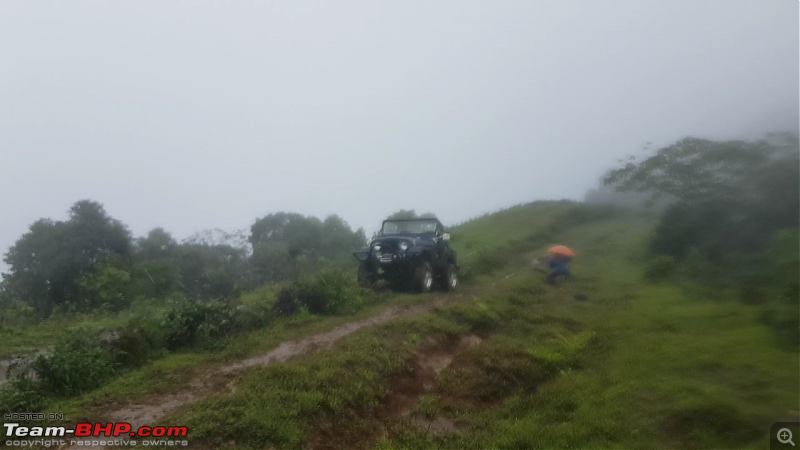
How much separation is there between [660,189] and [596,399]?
33.2ft

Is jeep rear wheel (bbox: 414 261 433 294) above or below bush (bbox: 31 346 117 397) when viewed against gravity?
below

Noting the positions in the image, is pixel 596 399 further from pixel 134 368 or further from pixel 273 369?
pixel 134 368

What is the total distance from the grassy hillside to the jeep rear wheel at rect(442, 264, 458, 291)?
96.0 inches

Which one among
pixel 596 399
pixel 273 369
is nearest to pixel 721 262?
pixel 596 399

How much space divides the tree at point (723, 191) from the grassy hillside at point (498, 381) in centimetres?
159

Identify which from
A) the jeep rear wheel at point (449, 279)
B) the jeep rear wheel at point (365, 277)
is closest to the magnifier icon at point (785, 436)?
the jeep rear wheel at point (365, 277)

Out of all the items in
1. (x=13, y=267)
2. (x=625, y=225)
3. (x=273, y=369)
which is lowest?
(x=625, y=225)

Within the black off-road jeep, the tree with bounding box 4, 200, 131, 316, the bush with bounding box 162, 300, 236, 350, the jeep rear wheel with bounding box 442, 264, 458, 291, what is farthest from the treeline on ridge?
the bush with bounding box 162, 300, 236, 350

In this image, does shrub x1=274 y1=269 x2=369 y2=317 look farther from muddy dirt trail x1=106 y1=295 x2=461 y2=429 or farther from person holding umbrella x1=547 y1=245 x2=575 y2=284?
person holding umbrella x1=547 y1=245 x2=575 y2=284

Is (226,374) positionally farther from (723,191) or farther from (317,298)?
(723,191)

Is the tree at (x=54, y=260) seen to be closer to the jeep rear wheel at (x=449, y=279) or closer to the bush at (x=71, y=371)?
the bush at (x=71, y=371)

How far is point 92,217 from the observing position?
19.6m

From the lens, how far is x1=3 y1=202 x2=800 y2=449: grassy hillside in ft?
19.3

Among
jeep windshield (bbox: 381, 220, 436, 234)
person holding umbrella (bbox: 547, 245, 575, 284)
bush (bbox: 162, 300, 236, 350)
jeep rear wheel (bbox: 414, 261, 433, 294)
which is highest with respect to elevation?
jeep windshield (bbox: 381, 220, 436, 234)
